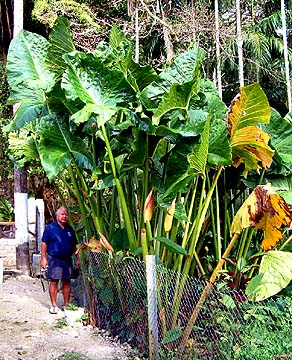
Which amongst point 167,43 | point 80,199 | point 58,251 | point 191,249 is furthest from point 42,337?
point 167,43

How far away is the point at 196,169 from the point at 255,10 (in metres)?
14.0

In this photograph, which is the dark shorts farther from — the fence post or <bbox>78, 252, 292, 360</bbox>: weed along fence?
the fence post

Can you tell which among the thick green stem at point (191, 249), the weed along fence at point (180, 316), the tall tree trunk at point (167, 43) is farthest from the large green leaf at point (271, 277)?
the tall tree trunk at point (167, 43)

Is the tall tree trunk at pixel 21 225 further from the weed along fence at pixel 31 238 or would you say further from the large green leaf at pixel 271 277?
the large green leaf at pixel 271 277

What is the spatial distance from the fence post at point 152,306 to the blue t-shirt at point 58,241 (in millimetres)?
2194

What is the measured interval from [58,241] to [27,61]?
2192 millimetres

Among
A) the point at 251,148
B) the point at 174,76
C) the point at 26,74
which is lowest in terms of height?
the point at 251,148

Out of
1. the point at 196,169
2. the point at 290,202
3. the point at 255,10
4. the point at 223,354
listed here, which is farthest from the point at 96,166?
the point at 255,10

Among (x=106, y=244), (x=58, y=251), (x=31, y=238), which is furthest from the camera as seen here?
(x=31, y=238)

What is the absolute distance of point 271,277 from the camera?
379 centimetres

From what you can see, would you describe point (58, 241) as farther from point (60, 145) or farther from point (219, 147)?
point (219, 147)

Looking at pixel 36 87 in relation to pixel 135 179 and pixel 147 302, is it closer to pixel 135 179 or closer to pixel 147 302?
pixel 135 179

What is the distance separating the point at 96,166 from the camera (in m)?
5.01

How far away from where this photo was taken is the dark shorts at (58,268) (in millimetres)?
5988
